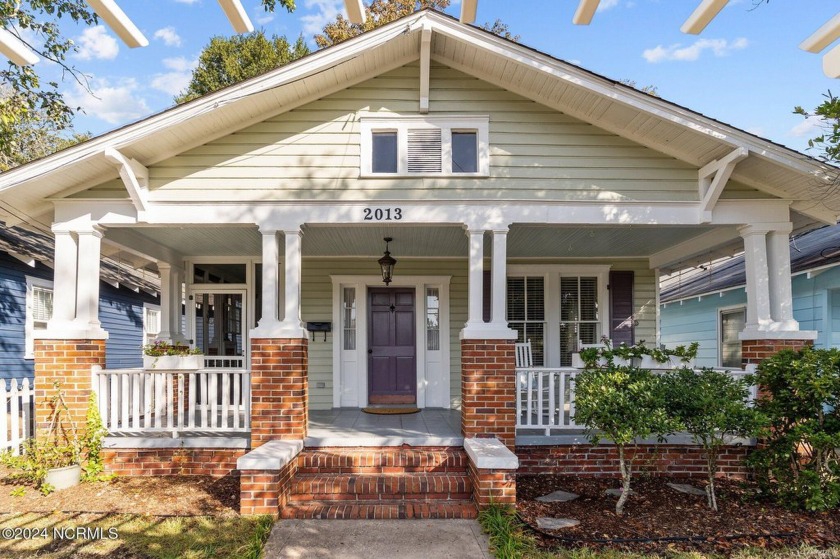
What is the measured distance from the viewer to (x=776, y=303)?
19.2 ft

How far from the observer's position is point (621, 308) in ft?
27.5

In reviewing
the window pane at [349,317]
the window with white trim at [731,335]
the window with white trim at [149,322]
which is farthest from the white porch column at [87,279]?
the window with white trim at [731,335]

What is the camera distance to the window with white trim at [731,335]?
33.0 ft

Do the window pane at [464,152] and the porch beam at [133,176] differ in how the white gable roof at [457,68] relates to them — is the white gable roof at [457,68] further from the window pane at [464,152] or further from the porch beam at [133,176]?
the window pane at [464,152]

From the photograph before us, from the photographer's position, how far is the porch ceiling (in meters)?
6.46

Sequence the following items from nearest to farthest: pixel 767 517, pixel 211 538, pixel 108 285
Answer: pixel 211 538 < pixel 767 517 < pixel 108 285

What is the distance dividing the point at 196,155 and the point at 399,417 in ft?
13.7

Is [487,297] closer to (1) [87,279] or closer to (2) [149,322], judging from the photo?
(1) [87,279]

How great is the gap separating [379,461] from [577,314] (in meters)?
4.48

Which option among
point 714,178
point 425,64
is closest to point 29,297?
point 425,64

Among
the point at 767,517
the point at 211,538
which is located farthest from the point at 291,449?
the point at 767,517

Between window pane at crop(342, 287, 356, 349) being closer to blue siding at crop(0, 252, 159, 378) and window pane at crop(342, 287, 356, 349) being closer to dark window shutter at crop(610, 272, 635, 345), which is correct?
dark window shutter at crop(610, 272, 635, 345)

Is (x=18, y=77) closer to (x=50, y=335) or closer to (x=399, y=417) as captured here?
(x=50, y=335)

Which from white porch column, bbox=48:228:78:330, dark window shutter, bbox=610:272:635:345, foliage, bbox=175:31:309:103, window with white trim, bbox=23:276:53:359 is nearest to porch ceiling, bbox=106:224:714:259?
dark window shutter, bbox=610:272:635:345
